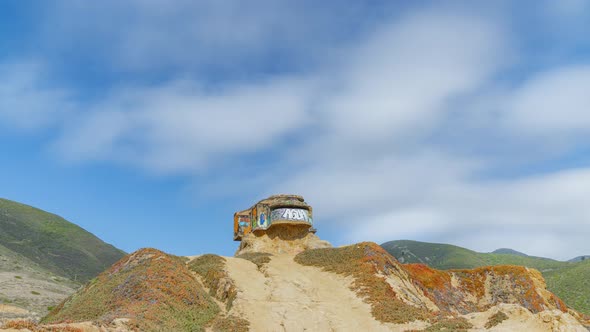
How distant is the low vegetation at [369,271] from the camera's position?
3444 centimetres

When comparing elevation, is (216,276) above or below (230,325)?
above

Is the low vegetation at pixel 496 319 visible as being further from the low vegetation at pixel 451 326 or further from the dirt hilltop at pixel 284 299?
the low vegetation at pixel 451 326

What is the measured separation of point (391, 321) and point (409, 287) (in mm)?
13590

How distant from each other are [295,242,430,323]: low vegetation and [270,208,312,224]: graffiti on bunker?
6.31 meters

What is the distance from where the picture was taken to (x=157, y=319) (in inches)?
1166

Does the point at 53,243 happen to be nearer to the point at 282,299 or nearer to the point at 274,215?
the point at 274,215

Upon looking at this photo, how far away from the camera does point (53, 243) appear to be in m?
150

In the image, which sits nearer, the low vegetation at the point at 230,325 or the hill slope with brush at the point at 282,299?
the hill slope with brush at the point at 282,299

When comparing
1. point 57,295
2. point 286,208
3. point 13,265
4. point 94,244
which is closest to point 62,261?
point 94,244

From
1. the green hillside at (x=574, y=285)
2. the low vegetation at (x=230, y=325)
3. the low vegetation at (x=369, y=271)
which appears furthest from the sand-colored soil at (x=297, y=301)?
the green hillside at (x=574, y=285)

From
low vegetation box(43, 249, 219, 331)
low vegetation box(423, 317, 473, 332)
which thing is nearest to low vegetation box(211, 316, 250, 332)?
low vegetation box(43, 249, 219, 331)

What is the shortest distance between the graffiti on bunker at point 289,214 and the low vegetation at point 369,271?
6313mm

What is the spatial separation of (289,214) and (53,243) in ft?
398

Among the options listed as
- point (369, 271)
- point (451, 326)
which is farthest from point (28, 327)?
point (369, 271)
